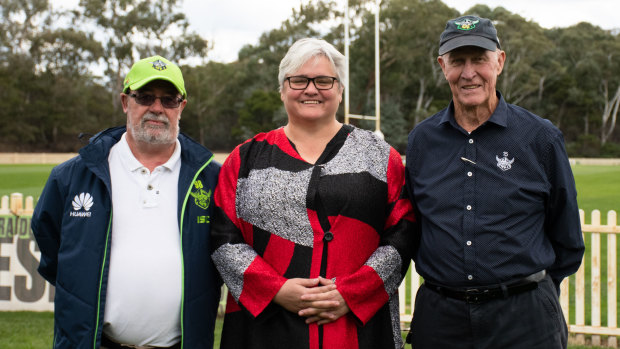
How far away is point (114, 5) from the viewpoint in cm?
4628

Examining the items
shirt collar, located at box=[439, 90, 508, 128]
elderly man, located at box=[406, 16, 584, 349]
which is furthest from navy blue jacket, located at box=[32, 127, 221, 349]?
shirt collar, located at box=[439, 90, 508, 128]

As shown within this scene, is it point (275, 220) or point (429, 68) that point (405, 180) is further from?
point (429, 68)

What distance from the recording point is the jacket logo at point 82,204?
2.78 m

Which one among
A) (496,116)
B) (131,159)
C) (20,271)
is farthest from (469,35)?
(20,271)

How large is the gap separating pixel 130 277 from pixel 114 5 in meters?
47.9

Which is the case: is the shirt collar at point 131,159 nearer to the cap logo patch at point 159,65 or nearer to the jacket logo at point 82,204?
the jacket logo at point 82,204

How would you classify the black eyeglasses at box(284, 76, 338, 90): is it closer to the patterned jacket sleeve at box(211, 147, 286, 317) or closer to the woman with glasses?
the woman with glasses

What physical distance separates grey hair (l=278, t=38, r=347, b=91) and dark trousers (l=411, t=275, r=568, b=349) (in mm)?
1198

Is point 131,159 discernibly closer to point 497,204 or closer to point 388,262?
point 388,262

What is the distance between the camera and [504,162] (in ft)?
9.02

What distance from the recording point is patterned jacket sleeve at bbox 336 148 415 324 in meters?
2.67

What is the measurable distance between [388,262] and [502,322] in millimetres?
567

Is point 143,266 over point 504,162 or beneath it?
beneath

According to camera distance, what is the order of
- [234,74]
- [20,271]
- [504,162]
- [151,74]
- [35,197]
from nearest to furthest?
[504,162] → [151,74] → [20,271] → [35,197] → [234,74]
